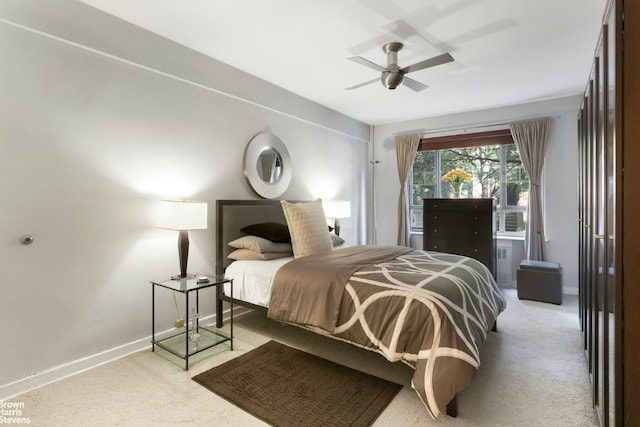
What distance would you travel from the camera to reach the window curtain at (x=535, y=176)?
4266 millimetres

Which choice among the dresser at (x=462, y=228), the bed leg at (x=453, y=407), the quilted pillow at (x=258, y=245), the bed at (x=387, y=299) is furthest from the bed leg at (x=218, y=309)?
the dresser at (x=462, y=228)

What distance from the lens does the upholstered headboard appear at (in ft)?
10.2

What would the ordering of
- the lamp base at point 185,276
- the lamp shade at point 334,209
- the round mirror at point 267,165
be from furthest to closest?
the lamp shade at point 334,209 < the round mirror at point 267,165 < the lamp base at point 185,276

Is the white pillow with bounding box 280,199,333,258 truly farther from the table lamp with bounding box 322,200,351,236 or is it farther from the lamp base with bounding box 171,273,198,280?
the table lamp with bounding box 322,200,351,236

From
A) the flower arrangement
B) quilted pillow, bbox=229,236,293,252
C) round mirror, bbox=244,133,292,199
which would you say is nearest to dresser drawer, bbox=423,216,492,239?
the flower arrangement

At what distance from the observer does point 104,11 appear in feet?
7.70

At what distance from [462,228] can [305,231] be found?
101 inches

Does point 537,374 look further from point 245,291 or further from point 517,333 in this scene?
point 245,291

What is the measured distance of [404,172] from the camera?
536 cm

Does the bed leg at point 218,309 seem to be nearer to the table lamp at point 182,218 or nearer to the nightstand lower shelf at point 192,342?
the nightstand lower shelf at point 192,342

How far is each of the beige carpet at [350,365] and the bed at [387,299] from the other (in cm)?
29

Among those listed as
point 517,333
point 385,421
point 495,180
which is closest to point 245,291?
point 385,421

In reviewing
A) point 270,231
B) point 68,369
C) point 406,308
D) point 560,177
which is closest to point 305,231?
point 270,231

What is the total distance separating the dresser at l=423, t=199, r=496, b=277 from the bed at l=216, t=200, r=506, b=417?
5.31 ft
